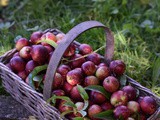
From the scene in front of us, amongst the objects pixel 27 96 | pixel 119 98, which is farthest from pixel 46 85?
pixel 119 98

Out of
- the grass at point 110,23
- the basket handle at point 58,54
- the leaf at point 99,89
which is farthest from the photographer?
the grass at point 110,23

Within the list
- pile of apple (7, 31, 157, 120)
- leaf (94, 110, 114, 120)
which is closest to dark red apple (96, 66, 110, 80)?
pile of apple (7, 31, 157, 120)

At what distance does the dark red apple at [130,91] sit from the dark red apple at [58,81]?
29cm

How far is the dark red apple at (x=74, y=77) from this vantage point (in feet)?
5.88

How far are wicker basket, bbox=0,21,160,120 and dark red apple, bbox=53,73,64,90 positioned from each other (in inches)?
3.3

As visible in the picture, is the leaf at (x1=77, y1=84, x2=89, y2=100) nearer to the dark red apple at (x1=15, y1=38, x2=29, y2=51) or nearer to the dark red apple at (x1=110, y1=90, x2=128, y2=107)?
the dark red apple at (x1=110, y1=90, x2=128, y2=107)

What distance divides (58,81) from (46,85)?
0.41 ft

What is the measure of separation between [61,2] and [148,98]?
157cm

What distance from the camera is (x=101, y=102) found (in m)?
1.76

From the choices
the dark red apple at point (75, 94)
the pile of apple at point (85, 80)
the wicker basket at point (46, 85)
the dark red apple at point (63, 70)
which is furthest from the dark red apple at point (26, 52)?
the dark red apple at point (75, 94)

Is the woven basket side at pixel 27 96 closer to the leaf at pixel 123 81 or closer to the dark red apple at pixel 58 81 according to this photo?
the dark red apple at pixel 58 81

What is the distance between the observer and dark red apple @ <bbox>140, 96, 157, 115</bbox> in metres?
1.69

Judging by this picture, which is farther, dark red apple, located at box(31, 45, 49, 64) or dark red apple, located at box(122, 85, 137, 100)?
dark red apple, located at box(31, 45, 49, 64)

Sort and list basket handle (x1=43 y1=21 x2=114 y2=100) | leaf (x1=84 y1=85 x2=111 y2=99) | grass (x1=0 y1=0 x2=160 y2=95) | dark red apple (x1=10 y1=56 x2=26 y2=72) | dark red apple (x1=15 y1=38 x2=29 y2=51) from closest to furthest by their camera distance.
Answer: basket handle (x1=43 y1=21 x2=114 y2=100) < leaf (x1=84 y1=85 x2=111 y2=99) < dark red apple (x1=10 y1=56 x2=26 y2=72) < dark red apple (x1=15 y1=38 x2=29 y2=51) < grass (x1=0 y1=0 x2=160 y2=95)
